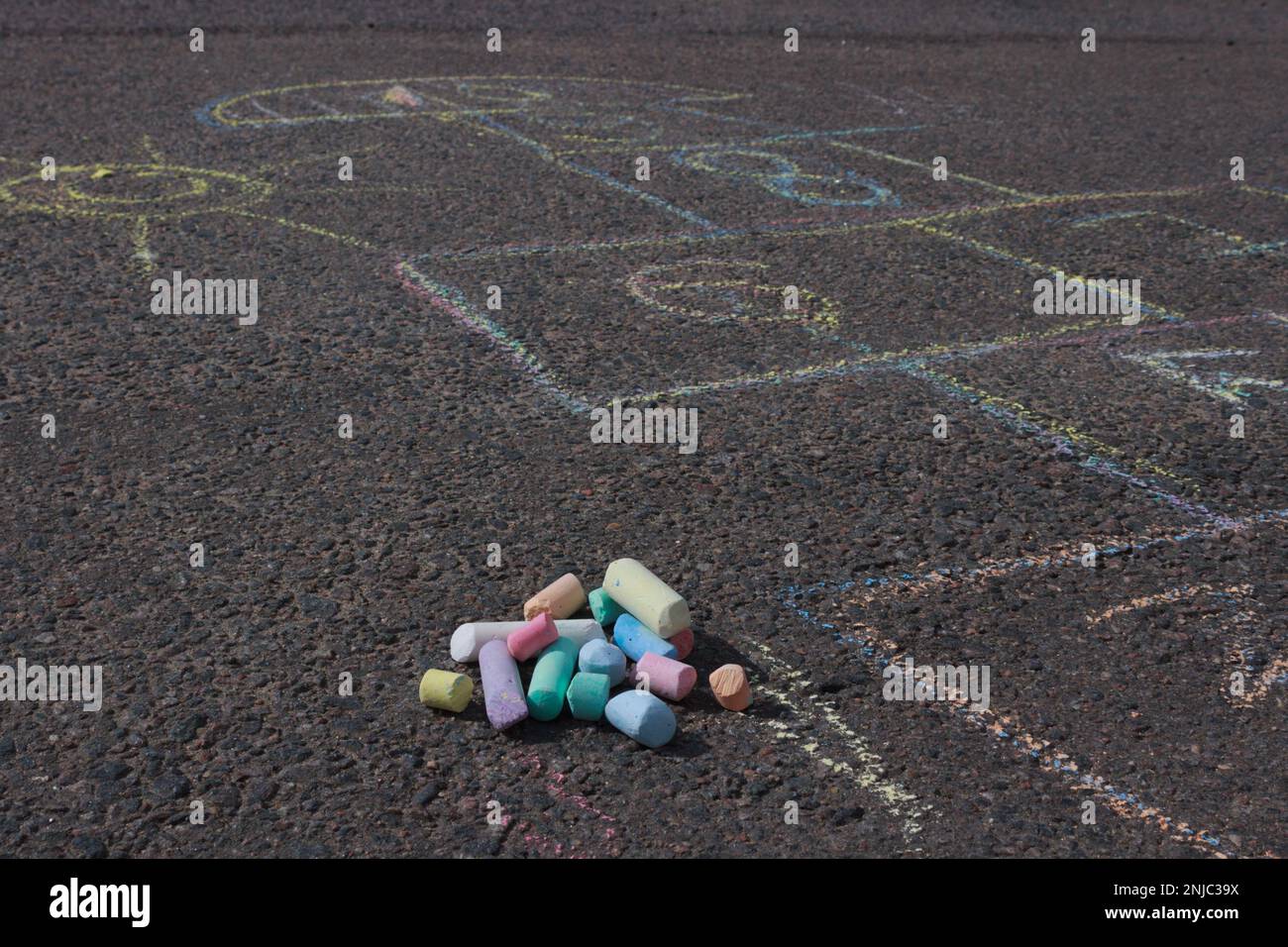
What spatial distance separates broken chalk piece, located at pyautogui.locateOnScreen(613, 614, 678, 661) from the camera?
3156 millimetres

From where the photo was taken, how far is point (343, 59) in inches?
415

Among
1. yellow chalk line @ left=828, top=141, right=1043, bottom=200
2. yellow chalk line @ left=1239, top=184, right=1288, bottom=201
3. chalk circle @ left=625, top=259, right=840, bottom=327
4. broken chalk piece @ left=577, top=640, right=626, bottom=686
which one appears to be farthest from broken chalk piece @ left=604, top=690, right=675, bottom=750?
yellow chalk line @ left=1239, top=184, right=1288, bottom=201

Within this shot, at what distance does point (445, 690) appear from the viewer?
9.76ft

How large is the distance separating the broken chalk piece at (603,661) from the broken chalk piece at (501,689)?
0.16 metres

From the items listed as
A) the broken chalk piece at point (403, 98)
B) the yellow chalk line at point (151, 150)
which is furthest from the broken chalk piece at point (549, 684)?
the broken chalk piece at point (403, 98)

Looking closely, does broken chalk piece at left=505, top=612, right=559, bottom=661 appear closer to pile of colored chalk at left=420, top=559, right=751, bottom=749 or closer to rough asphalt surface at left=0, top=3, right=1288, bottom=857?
pile of colored chalk at left=420, top=559, right=751, bottom=749

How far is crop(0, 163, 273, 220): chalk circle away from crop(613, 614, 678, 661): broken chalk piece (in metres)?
4.13

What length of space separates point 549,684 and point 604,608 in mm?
369

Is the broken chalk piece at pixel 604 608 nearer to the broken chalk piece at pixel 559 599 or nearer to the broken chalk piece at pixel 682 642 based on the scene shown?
the broken chalk piece at pixel 559 599

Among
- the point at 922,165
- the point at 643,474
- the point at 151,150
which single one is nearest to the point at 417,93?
the point at 151,150

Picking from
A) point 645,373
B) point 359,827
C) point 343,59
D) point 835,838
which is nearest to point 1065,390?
point 645,373

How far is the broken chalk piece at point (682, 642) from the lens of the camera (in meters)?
3.21

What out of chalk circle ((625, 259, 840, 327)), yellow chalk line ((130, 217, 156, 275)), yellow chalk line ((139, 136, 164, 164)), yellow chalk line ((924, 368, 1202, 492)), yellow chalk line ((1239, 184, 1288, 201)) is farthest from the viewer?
yellow chalk line ((1239, 184, 1288, 201))

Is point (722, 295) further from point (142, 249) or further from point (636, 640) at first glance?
point (636, 640)
